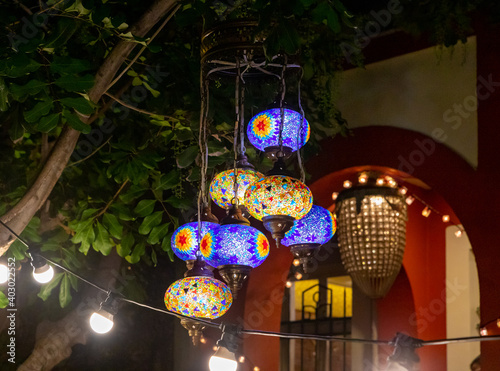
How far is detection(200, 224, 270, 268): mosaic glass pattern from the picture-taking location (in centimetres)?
299

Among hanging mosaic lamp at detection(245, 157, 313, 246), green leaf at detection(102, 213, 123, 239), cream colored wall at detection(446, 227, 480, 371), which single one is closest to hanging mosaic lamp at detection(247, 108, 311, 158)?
hanging mosaic lamp at detection(245, 157, 313, 246)

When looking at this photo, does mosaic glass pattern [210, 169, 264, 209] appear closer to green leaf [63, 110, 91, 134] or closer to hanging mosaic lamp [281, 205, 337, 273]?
hanging mosaic lamp [281, 205, 337, 273]

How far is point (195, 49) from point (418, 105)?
193 cm

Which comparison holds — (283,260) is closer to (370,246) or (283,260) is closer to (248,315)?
(248,315)

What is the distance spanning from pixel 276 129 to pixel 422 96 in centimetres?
257

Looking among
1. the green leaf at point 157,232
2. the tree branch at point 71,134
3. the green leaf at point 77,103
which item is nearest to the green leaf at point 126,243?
the green leaf at point 157,232

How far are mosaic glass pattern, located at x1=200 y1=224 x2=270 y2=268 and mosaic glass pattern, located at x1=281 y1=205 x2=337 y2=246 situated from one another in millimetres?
191

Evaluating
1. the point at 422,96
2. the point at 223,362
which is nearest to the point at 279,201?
the point at 223,362

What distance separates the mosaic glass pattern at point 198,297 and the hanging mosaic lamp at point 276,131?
25.2 inches

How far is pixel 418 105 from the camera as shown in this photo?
215 inches

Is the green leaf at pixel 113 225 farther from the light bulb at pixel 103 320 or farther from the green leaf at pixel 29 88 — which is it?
the green leaf at pixel 29 88

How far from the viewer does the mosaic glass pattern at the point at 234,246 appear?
2.99 m

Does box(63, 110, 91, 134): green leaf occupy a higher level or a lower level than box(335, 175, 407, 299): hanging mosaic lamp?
lower

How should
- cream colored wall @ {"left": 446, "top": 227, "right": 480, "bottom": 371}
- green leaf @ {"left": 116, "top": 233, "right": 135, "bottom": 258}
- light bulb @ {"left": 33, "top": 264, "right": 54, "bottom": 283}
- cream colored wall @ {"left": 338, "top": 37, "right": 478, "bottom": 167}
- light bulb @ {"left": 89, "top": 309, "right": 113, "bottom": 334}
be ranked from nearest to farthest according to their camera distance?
light bulb @ {"left": 89, "top": 309, "right": 113, "bottom": 334} < light bulb @ {"left": 33, "top": 264, "right": 54, "bottom": 283} < green leaf @ {"left": 116, "top": 233, "right": 135, "bottom": 258} < cream colored wall @ {"left": 338, "top": 37, "right": 478, "bottom": 167} < cream colored wall @ {"left": 446, "top": 227, "right": 480, "bottom": 371}
